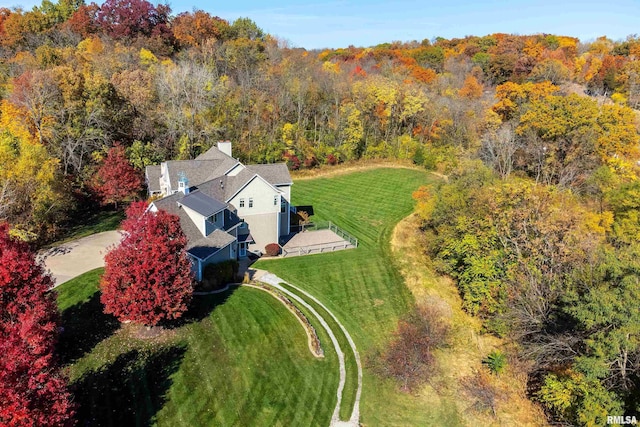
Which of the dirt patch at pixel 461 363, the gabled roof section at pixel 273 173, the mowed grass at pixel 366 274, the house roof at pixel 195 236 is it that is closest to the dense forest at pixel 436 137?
the dirt patch at pixel 461 363

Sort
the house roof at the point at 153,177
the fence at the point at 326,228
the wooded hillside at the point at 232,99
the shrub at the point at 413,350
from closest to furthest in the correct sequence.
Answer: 1. the shrub at the point at 413,350
2. the wooded hillside at the point at 232,99
3. the fence at the point at 326,228
4. the house roof at the point at 153,177

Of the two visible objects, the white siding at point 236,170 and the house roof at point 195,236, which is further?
the white siding at point 236,170

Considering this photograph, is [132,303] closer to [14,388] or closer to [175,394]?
[175,394]

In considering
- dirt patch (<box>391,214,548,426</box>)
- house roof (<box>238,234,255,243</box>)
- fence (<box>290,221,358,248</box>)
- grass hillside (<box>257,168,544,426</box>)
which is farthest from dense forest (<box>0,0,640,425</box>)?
house roof (<box>238,234,255,243</box>)

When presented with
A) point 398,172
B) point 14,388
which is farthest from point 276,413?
point 398,172

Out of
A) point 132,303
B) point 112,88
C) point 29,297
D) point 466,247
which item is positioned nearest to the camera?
point 29,297

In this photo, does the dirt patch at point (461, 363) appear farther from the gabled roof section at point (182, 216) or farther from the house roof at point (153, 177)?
the house roof at point (153, 177)
